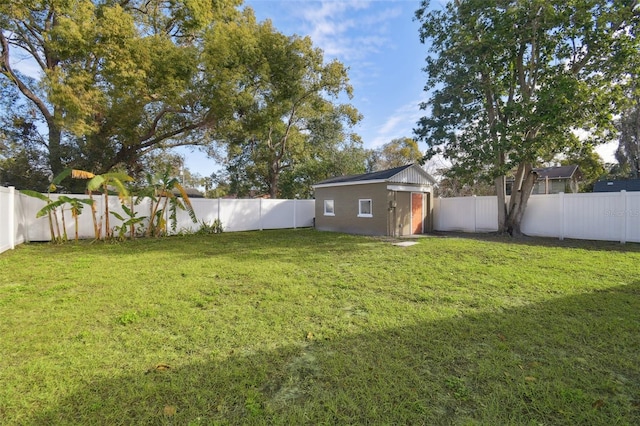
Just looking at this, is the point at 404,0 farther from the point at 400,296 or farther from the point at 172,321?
the point at 172,321

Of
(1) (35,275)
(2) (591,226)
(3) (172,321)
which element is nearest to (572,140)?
(2) (591,226)

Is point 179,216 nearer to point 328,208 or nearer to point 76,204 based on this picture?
point 76,204

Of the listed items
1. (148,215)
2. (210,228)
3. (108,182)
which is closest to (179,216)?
(148,215)

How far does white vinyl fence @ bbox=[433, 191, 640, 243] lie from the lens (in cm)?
939

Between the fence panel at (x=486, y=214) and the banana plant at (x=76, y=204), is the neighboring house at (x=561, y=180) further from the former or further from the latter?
the banana plant at (x=76, y=204)

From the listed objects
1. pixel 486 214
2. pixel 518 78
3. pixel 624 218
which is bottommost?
pixel 624 218

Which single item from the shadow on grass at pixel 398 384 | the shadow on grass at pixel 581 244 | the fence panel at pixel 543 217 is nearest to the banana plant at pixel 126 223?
the shadow on grass at pixel 398 384

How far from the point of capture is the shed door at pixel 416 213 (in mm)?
13453

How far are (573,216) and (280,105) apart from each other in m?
12.6

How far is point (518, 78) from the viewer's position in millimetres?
11438

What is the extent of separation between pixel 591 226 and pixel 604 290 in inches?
282

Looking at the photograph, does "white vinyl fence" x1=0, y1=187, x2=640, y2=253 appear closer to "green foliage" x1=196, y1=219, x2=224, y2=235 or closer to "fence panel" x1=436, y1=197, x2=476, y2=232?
"fence panel" x1=436, y1=197, x2=476, y2=232

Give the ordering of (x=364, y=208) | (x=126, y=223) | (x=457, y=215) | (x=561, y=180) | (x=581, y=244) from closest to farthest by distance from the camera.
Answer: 1. (x=581, y=244)
2. (x=126, y=223)
3. (x=364, y=208)
4. (x=457, y=215)
5. (x=561, y=180)

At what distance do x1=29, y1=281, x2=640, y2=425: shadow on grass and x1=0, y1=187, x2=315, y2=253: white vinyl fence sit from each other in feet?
29.4
